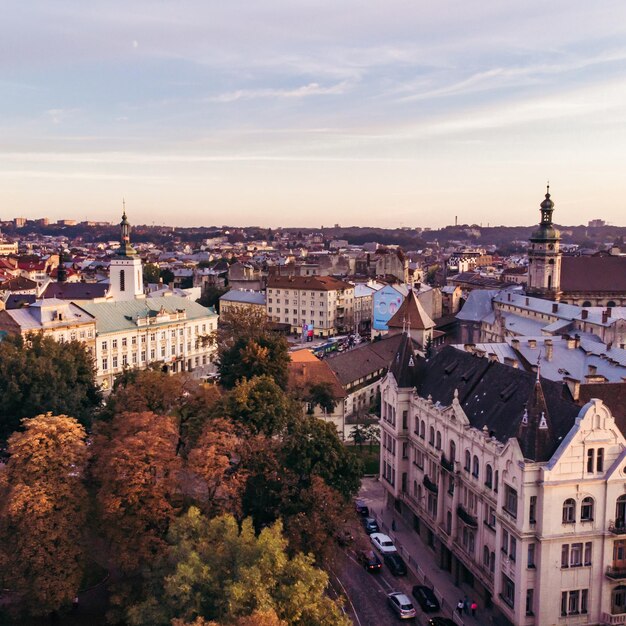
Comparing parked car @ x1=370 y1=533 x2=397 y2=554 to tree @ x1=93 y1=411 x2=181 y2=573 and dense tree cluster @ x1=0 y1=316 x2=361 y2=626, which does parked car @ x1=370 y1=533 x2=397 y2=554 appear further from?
tree @ x1=93 y1=411 x2=181 y2=573

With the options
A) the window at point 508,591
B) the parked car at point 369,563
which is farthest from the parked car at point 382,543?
the window at point 508,591

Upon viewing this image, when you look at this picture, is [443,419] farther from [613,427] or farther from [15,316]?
[15,316]

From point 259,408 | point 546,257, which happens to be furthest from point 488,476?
point 546,257

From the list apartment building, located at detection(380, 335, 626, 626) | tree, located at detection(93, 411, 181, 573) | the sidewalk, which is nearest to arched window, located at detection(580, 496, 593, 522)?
apartment building, located at detection(380, 335, 626, 626)

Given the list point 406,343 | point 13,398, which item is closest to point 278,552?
point 406,343

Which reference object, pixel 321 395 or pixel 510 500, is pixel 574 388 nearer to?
pixel 510 500

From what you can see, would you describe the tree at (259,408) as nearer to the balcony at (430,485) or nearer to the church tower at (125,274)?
the balcony at (430,485)
